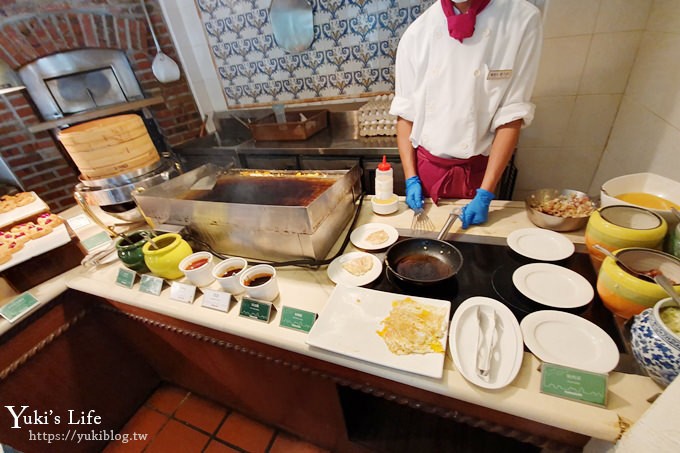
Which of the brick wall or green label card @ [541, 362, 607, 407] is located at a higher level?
the brick wall

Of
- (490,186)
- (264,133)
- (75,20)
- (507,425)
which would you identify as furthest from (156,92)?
(507,425)

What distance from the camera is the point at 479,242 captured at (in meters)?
1.22

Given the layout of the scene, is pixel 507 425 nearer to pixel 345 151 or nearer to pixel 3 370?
pixel 3 370

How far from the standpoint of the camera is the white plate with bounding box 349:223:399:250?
1.24 meters

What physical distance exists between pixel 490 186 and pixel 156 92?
397cm

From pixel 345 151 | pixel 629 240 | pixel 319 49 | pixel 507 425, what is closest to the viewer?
pixel 507 425

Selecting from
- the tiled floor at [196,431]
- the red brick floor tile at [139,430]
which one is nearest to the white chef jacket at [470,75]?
the tiled floor at [196,431]

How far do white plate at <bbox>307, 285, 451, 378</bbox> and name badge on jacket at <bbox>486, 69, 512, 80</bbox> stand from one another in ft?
3.91

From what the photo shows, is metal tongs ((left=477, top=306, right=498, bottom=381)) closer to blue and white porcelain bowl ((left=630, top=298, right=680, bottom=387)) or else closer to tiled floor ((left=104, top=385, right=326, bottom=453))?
blue and white porcelain bowl ((left=630, top=298, right=680, bottom=387))

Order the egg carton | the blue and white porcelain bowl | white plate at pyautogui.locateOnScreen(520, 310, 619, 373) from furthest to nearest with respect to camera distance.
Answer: the egg carton → white plate at pyautogui.locateOnScreen(520, 310, 619, 373) → the blue and white porcelain bowl

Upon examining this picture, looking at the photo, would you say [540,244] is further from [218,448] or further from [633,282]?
[218,448]

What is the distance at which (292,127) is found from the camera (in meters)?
2.98

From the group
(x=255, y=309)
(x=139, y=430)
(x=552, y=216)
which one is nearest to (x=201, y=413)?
(x=139, y=430)

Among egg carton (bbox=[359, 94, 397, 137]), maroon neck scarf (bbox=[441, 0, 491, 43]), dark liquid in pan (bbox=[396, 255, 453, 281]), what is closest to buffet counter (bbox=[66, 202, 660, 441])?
dark liquid in pan (bbox=[396, 255, 453, 281])
